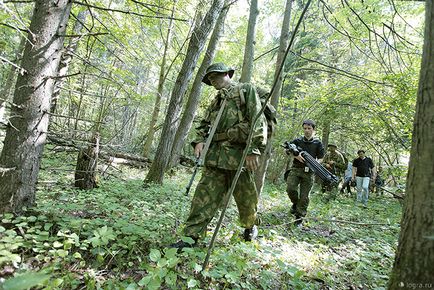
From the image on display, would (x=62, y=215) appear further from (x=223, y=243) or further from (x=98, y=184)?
(x=98, y=184)

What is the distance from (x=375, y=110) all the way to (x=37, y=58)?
30.2 ft

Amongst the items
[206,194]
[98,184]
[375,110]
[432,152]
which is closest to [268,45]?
[375,110]

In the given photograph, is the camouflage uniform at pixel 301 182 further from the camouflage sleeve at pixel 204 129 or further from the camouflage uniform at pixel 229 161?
the camouflage sleeve at pixel 204 129

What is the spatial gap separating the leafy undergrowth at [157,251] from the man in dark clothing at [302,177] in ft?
1.29

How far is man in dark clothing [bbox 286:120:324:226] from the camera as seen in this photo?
5402 millimetres

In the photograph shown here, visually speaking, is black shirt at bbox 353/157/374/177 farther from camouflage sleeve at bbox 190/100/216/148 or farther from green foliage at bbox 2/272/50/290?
green foliage at bbox 2/272/50/290

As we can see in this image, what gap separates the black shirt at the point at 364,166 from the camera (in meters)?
9.85

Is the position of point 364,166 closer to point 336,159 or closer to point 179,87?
point 336,159

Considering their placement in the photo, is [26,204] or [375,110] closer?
[26,204]

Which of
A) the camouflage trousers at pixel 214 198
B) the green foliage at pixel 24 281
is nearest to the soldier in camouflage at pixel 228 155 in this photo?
the camouflage trousers at pixel 214 198

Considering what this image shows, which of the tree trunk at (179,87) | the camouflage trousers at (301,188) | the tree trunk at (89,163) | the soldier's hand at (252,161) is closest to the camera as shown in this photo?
the soldier's hand at (252,161)

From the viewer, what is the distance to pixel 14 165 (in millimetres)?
2691

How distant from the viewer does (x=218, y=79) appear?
336 centimetres

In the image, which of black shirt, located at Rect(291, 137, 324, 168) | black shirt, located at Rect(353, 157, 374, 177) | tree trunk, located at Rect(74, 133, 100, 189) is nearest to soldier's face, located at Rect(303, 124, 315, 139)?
black shirt, located at Rect(291, 137, 324, 168)
